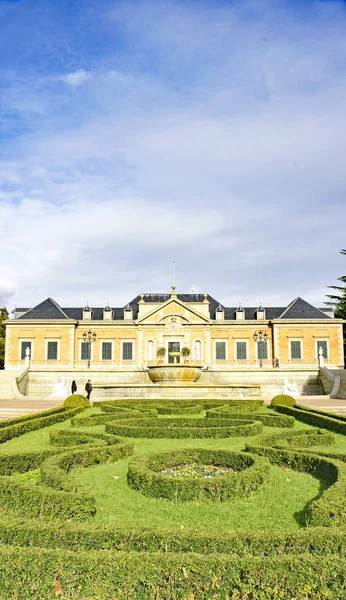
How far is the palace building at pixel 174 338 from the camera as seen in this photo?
155 feet

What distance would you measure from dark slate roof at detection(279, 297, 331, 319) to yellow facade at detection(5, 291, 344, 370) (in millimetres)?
627

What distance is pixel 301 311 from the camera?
48469mm

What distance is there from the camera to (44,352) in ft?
156

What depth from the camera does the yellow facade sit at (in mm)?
47125

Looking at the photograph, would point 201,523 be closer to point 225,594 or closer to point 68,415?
point 225,594

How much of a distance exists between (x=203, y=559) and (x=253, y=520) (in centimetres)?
230

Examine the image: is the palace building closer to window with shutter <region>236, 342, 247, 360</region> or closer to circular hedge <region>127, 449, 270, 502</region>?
window with shutter <region>236, 342, 247, 360</region>

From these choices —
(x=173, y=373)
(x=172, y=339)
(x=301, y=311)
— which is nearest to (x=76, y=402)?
(x=173, y=373)

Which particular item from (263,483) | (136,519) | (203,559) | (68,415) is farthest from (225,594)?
(68,415)

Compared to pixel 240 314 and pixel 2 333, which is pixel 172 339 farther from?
pixel 2 333

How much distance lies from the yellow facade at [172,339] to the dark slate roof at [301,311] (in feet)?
2.06

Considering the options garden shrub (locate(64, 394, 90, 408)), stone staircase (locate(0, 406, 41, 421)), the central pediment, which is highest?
the central pediment

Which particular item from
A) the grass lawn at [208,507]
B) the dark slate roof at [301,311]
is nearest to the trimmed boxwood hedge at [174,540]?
the grass lawn at [208,507]

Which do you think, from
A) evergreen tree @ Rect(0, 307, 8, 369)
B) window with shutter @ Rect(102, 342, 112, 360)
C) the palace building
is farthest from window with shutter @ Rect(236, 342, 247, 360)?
evergreen tree @ Rect(0, 307, 8, 369)
